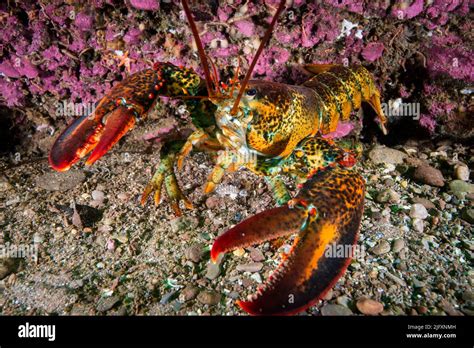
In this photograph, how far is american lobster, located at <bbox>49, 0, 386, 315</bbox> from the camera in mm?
1942

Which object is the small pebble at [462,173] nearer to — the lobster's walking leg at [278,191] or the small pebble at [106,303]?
the lobster's walking leg at [278,191]

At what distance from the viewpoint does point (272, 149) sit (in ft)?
10.1

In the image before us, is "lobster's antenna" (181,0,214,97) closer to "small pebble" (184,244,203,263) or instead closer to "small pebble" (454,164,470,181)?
"small pebble" (184,244,203,263)

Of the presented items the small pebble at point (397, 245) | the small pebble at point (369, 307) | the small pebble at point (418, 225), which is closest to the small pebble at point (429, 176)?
the small pebble at point (418, 225)

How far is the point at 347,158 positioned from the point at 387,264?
40.7 inches

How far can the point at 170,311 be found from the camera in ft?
7.92

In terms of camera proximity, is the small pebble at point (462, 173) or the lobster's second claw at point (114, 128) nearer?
the lobster's second claw at point (114, 128)

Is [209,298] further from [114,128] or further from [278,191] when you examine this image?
[114,128]

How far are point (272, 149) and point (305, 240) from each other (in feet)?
4.14

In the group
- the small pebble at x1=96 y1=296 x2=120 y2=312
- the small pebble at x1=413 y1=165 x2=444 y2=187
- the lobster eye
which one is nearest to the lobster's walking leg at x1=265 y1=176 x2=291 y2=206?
the lobster eye

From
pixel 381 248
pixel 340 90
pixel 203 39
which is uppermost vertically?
pixel 203 39

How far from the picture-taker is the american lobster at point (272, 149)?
1.94m

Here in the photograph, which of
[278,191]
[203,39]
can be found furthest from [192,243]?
[203,39]
